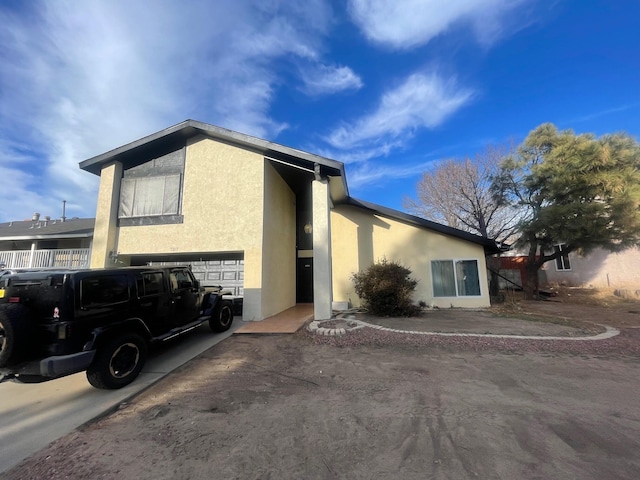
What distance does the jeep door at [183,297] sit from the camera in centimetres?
607

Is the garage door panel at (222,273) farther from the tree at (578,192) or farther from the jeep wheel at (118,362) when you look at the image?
the tree at (578,192)

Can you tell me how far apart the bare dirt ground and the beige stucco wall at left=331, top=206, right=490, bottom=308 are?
550 centimetres

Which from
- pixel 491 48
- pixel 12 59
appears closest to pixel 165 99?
pixel 12 59

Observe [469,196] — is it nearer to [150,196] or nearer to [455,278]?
[455,278]

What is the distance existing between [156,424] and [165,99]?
11.3m

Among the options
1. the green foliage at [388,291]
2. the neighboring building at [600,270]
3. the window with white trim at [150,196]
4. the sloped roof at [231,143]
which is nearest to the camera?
the sloped roof at [231,143]

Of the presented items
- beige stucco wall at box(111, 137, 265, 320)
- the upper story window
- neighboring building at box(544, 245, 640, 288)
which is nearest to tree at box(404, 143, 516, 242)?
neighboring building at box(544, 245, 640, 288)

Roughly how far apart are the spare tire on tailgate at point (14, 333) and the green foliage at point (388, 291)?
820 cm

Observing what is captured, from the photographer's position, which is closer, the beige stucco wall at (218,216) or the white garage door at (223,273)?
the beige stucco wall at (218,216)

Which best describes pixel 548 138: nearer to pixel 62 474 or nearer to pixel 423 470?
pixel 423 470

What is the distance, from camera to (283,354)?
5934 mm

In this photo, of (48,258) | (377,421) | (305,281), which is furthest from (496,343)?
(48,258)

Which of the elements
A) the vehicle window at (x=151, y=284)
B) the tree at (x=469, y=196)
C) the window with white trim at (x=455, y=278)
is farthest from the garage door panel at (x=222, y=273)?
the tree at (x=469, y=196)

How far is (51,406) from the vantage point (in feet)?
12.8
